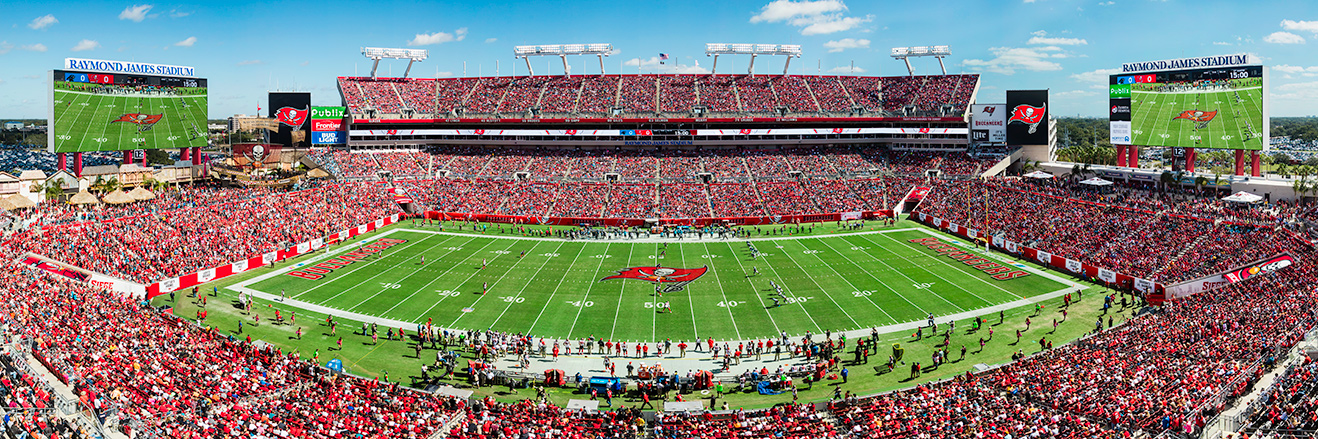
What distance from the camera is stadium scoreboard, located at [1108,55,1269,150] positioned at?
160ft

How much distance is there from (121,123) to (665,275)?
44161mm

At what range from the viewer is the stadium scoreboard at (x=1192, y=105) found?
1919 inches

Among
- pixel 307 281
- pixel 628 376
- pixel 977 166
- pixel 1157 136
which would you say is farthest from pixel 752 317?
pixel 977 166

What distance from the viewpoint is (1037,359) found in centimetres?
2700

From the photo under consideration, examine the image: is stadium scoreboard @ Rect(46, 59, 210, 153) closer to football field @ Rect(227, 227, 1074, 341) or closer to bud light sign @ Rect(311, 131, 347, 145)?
bud light sign @ Rect(311, 131, 347, 145)

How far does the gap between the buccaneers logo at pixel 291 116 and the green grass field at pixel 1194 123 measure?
74.2 m

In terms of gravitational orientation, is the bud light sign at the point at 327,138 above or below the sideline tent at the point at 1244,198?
above

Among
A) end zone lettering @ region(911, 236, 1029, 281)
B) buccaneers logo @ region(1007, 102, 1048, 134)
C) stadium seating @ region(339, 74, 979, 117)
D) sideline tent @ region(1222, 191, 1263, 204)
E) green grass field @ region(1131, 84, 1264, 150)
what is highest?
stadium seating @ region(339, 74, 979, 117)

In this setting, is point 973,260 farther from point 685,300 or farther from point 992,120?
point 992,120

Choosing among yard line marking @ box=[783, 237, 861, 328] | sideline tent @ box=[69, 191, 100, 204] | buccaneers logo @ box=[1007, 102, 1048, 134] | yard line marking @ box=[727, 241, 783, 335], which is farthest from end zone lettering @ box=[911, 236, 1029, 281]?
sideline tent @ box=[69, 191, 100, 204]

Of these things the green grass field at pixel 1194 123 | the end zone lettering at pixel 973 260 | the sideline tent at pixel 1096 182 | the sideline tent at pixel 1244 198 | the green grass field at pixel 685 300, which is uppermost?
the green grass field at pixel 1194 123

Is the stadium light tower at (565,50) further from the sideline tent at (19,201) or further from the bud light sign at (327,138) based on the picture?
the sideline tent at (19,201)

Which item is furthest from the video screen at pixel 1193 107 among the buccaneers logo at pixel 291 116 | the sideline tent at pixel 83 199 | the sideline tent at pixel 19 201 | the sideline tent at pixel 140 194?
the buccaneers logo at pixel 291 116

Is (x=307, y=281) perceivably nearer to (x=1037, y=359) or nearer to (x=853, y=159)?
(x=1037, y=359)
